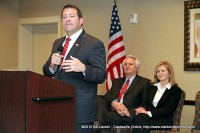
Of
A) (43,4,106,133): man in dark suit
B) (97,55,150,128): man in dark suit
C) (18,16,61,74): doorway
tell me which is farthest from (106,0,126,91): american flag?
(43,4,106,133): man in dark suit

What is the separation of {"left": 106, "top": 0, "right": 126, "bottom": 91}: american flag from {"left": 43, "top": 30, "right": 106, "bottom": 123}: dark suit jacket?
259cm

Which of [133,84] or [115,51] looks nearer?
[133,84]

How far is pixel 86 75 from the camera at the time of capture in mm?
1766

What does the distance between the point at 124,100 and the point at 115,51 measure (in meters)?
0.88

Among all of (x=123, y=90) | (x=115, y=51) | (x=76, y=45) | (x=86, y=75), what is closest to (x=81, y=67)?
(x=86, y=75)

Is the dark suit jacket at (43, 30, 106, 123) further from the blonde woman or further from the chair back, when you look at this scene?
the chair back

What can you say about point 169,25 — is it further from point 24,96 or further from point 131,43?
point 24,96

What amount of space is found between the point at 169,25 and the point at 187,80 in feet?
2.72

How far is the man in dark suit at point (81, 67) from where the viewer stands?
1.81 meters

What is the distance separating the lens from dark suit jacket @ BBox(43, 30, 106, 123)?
182 cm

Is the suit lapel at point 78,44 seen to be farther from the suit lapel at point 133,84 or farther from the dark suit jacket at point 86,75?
the suit lapel at point 133,84

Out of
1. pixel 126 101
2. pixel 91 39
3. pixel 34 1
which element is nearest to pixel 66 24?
pixel 91 39

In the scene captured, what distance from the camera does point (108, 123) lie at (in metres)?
3.96

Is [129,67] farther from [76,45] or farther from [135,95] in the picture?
[76,45]
